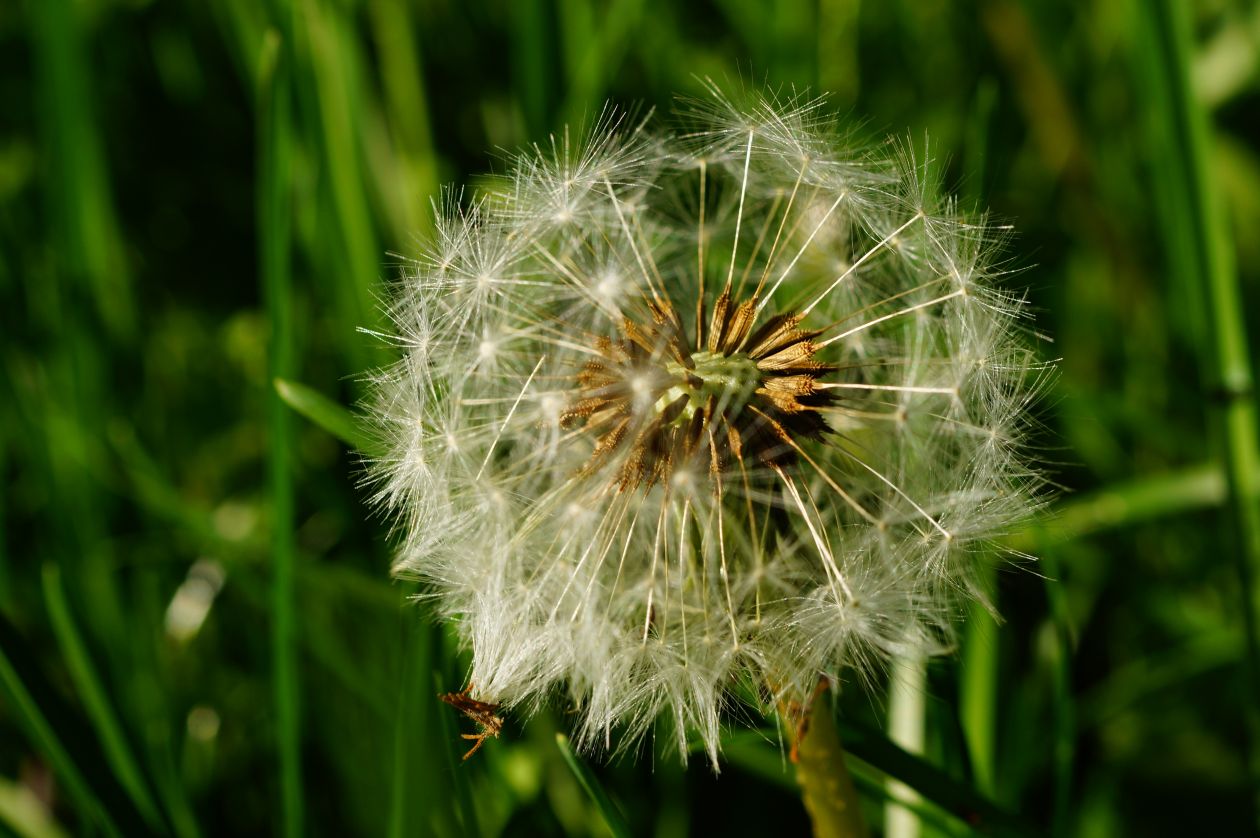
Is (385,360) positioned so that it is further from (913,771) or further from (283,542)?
(913,771)

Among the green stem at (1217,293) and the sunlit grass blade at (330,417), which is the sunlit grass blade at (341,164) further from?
the green stem at (1217,293)

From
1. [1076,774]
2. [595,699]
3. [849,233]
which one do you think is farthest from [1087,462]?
[595,699]

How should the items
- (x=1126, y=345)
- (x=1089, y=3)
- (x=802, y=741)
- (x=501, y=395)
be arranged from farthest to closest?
(x=1089, y=3) < (x=1126, y=345) < (x=501, y=395) < (x=802, y=741)

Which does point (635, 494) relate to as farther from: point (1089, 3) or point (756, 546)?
point (1089, 3)

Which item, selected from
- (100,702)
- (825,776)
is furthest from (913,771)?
(100,702)

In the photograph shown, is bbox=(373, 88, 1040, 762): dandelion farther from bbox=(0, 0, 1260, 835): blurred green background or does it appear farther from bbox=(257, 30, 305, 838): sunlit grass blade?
bbox=(257, 30, 305, 838): sunlit grass blade

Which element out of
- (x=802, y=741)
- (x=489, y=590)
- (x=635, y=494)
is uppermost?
(x=635, y=494)
